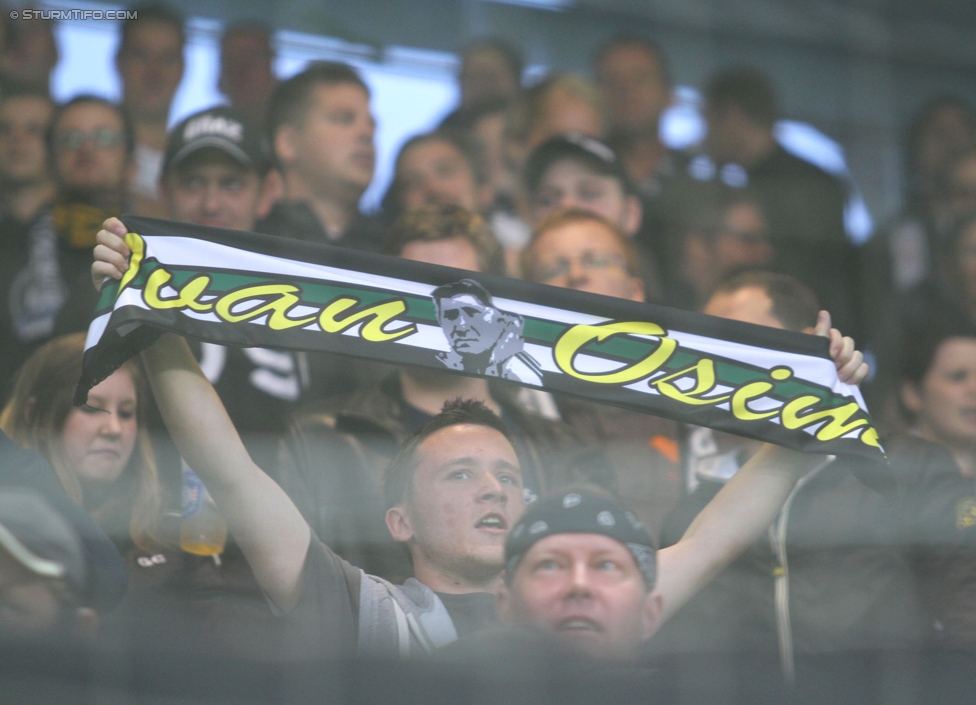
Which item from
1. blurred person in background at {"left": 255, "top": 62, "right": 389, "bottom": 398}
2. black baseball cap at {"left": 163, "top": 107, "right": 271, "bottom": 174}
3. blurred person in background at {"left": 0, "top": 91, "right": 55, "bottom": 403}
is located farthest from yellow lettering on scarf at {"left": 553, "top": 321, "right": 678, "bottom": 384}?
blurred person in background at {"left": 0, "top": 91, "right": 55, "bottom": 403}

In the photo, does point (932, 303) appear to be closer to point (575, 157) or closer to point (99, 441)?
point (575, 157)

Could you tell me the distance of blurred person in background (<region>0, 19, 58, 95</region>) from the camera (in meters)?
2.41

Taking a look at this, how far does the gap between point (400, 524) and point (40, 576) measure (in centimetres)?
43

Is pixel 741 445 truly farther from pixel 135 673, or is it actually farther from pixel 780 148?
pixel 780 148

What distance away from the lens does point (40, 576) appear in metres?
1.39

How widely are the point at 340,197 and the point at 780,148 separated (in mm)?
1141

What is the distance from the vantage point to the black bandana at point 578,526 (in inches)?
56.6

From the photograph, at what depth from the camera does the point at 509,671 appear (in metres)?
1.42

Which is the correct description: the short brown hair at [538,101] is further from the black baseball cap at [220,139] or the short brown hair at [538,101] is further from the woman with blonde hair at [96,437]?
the woman with blonde hair at [96,437]

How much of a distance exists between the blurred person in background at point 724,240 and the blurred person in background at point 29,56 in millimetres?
1375

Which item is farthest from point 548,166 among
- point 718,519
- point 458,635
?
point 458,635

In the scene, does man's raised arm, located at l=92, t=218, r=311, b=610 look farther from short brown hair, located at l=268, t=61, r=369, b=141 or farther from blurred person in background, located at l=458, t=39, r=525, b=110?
blurred person in background, located at l=458, t=39, r=525, b=110

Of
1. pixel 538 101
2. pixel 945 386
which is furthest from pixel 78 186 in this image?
pixel 945 386

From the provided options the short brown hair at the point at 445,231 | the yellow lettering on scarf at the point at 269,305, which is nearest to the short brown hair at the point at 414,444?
the yellow lettering on scarf at the point at 269,305
